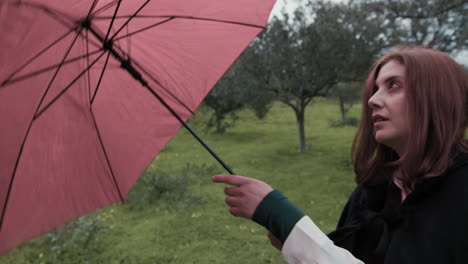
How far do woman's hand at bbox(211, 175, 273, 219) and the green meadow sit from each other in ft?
12.0

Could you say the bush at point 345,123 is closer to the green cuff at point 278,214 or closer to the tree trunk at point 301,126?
the tree trunk at point 301,126

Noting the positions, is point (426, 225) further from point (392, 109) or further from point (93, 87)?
point (93, 87)

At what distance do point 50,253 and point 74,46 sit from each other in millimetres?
4301

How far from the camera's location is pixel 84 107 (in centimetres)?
183

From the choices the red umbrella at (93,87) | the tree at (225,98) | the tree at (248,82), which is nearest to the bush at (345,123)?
the tree at (225,98)

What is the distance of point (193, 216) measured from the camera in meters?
6.06

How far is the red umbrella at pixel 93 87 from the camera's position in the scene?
1.47 m

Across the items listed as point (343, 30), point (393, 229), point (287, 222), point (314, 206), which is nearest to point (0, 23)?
point (287, 222)

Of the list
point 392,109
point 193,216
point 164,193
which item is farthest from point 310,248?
point 164,193

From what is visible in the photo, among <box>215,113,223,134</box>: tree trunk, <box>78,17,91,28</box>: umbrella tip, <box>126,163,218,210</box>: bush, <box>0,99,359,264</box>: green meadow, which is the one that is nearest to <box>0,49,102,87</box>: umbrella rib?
<box>78,17,91,28</box>: umbrella tip

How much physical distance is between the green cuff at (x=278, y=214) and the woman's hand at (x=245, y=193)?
0.08 feet

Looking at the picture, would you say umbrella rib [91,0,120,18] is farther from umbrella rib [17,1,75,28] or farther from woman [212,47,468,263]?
woman [212,47,468,263]

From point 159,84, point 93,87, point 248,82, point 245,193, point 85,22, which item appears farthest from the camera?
point 248,82

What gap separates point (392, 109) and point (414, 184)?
A: 0.98 ft
